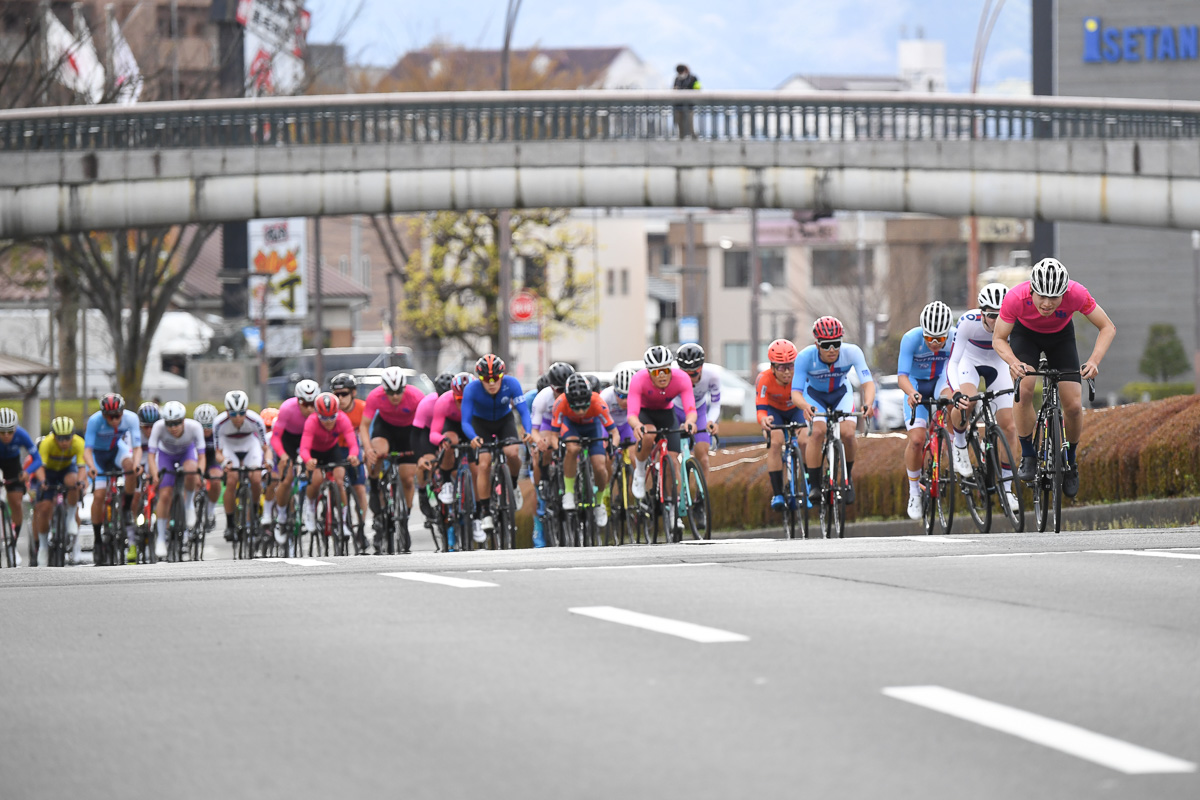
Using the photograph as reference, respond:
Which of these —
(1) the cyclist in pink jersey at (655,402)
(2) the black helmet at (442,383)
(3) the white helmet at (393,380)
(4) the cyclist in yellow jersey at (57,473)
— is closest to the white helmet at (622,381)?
(1) the cyclist in pink jersey at (655,402)

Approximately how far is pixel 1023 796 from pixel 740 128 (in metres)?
30.2

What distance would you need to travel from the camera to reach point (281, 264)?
49.5 m

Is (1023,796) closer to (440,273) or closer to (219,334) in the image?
(219,334)

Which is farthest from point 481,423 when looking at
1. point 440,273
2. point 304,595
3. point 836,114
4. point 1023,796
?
point 440,273

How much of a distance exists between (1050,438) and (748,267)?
86600 mm

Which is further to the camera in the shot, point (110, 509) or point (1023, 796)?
point (110, 509)

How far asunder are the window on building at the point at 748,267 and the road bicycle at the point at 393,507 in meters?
79.4

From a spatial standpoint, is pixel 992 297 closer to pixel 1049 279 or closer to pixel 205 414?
pixel 1049 279

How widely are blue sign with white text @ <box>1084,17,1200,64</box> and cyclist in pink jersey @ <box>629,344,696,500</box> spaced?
191 feet

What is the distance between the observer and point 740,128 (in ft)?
113

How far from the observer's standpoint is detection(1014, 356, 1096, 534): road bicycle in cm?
1369

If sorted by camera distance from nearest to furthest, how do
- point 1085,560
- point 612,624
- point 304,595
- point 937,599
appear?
point 612,624
point 937,599
point 304,595
point 1085,560

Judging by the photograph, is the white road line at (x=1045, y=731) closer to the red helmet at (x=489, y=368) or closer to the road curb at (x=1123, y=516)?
the road curb at (x=1123, y=516)

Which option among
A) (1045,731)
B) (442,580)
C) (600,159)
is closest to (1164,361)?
(600,159)
